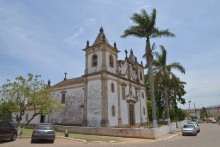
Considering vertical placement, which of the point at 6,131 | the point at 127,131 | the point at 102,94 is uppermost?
the point at 102,94

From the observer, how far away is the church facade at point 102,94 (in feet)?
87.8

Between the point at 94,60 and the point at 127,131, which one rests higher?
the point at 94,60

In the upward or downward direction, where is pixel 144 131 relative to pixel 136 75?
downward

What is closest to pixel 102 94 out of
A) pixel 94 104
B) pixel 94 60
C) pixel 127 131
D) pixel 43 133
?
pixel 94 104

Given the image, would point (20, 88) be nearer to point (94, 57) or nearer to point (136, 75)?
point (94, 57)

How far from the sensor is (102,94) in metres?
26.5

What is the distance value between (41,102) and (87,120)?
7.64m

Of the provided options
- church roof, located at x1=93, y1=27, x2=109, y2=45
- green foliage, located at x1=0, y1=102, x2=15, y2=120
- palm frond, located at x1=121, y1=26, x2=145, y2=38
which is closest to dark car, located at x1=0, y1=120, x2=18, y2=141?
green foliage, located at x1=0, y1=102, x2=15, y2=120

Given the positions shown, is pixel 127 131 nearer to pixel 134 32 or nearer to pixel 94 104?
pixel 94 104

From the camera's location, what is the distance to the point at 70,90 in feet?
105

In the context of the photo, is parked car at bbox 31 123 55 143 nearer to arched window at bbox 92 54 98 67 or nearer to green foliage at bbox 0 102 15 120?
green foliage at bbox 0 102 15 120

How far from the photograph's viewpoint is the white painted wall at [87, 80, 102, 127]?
86.5 ft

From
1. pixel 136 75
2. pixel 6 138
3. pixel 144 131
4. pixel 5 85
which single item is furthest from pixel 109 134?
pixel 136 75

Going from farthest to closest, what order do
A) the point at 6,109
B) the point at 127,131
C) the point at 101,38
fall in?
1. the point at 101,38
2. the point at 6,109
3. the point at 127,131
